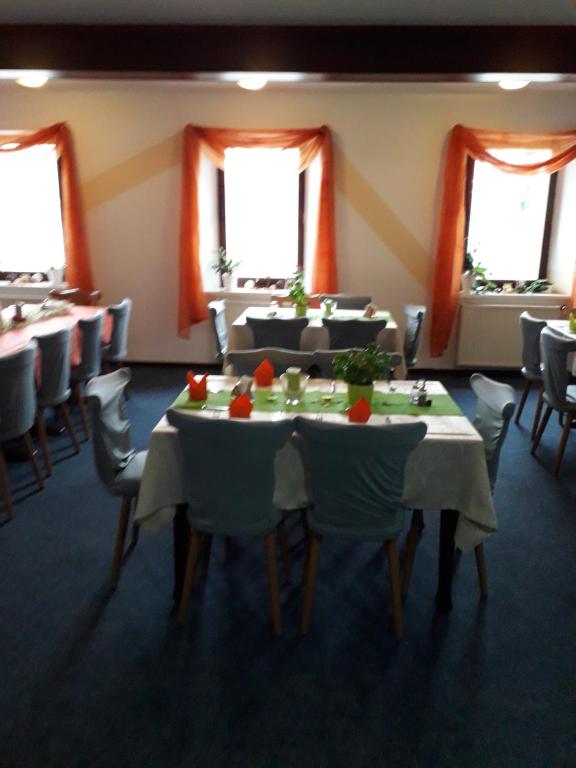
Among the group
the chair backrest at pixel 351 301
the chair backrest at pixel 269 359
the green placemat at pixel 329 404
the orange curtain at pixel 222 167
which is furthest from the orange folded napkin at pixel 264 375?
the orange curtain at pixel 222 167

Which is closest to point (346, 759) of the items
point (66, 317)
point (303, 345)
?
point (303, 345)

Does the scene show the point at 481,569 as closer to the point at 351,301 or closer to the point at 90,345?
the point at 90,345

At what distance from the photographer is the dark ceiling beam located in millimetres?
3195

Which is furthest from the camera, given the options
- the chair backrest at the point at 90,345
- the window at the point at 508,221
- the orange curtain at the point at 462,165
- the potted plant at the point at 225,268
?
the potted plant at the point at 225,268

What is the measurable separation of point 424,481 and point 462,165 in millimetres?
4251

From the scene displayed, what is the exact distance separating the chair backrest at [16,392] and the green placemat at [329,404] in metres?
0.97

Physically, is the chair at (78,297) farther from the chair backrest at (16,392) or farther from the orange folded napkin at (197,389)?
the orange folded napkin at (197,389)

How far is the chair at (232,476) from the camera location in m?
2.18

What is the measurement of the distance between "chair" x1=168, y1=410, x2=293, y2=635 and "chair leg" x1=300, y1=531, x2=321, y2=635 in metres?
0.10

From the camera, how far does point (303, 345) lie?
15.6 ft

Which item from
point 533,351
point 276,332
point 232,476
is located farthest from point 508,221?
point 232,476

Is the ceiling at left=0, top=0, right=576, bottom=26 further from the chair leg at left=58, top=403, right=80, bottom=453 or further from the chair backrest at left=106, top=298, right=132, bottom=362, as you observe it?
the chair leg at left=58, top=403, right=80, bottom=453

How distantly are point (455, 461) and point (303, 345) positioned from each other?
242cm

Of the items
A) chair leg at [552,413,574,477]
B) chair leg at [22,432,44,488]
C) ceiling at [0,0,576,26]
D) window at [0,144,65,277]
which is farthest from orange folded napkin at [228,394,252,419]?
window at [0,144,65,277]
